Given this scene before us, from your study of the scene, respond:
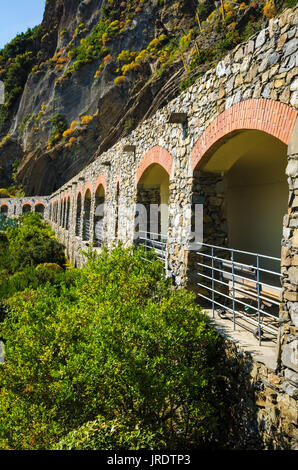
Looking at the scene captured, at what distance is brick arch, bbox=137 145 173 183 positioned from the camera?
19.7 feet

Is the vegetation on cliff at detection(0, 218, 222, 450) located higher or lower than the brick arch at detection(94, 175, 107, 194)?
lower

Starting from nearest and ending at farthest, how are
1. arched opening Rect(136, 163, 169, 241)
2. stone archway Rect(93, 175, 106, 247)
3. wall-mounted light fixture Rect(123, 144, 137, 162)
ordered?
arched opening Rect(136, 163, 169, 241) < wall-mounted light fixture Rect(123, 144, 137, 162) < stone archway Rect(93, 175, 106, 247)

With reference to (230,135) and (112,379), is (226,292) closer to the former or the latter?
(230,135)

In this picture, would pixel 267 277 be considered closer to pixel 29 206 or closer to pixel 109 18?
pixel 29 206

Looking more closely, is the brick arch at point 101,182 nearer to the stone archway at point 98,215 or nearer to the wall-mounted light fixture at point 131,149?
the stone archway at point 98,215

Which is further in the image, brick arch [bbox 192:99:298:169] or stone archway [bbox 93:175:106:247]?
stone archway [bbox 93:175:106:247]

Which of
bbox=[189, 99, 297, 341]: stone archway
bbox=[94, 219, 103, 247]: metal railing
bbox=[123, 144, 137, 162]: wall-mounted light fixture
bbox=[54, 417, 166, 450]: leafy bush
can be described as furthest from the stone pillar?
bbox=[94, 219, 103, 247]: metal railing

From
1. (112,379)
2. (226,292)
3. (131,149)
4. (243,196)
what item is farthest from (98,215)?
(112,379)

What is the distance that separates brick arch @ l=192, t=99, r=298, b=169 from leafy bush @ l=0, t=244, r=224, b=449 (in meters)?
2.06

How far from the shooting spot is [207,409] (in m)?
3.16

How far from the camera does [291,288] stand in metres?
2.93

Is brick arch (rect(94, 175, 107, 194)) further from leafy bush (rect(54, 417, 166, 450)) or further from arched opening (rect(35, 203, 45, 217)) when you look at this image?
arched opening (rect(35, 203, 45, 217))

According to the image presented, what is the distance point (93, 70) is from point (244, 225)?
112 feet
